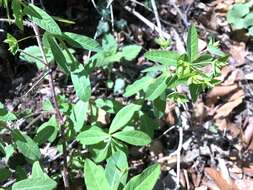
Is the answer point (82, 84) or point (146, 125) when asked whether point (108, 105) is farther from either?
point (82, 84)

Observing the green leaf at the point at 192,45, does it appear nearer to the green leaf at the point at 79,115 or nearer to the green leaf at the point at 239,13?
the green leaf at the point at 79,115

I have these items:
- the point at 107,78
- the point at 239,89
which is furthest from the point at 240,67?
the point at 107,78

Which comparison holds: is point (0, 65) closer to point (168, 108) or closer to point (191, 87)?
point (168, 108)

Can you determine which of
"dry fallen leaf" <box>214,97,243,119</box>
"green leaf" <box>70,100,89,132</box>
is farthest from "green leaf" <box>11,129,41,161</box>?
"dry fallen leaf" <box>214,97,243,119</box>

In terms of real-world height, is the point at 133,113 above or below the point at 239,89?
above

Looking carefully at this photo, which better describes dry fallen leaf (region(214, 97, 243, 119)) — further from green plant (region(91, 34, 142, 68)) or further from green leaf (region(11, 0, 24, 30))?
green leaf (region(11, 0, 24, 30))
